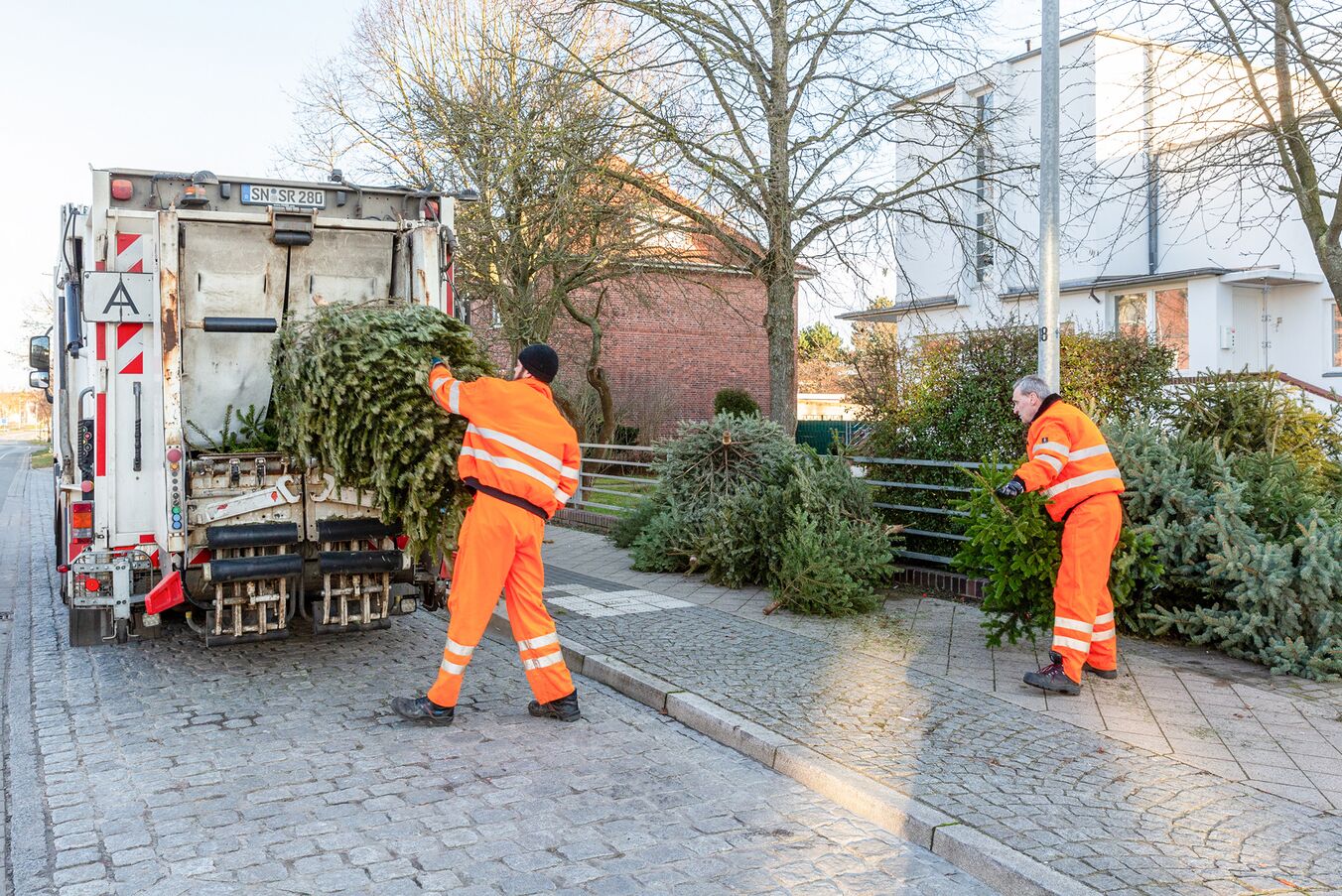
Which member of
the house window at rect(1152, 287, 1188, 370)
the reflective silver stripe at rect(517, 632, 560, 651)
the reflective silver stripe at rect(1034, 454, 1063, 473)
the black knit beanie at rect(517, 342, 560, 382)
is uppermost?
the house window at rect(1152, 287, 1188, 370)

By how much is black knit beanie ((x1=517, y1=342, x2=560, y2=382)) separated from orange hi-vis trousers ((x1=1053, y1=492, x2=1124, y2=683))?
3.04m

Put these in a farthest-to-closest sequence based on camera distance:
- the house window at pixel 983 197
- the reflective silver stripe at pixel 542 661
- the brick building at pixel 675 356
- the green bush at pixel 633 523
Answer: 1. the brick building at pixel 675 356
2. the green bush at pixel 633 523
3. the house window at pixel 983 197
4. the reflective silver stripe at pixel 542 661

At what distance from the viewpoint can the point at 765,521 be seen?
906cm

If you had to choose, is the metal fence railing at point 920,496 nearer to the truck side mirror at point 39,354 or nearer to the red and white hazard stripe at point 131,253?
the red and white hazard stripe at point 131,253

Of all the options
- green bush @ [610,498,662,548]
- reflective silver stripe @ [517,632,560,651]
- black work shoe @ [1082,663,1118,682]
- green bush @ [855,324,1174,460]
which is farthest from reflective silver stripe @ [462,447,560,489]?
green bush @ [610,498,662,548]

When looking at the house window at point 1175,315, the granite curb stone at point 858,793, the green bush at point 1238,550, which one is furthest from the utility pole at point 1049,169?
the house window at point 1175,315

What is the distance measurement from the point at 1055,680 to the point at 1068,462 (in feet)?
3.95

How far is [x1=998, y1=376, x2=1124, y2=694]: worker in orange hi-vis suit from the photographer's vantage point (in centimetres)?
580

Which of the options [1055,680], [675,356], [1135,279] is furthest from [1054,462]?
[675,356]

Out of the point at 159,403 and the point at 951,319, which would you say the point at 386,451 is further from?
the point at 951,319

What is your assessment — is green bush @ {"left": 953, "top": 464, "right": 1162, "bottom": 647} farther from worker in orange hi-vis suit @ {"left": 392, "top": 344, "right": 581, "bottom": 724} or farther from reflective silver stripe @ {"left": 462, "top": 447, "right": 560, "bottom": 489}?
reflective silver stripe @ {"left": 462, "top": 447, "right": 560, "bottom": 489}

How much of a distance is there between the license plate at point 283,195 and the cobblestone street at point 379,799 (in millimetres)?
3047

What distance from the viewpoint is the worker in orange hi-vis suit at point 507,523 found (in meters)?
5.41

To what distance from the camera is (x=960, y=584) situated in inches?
347
